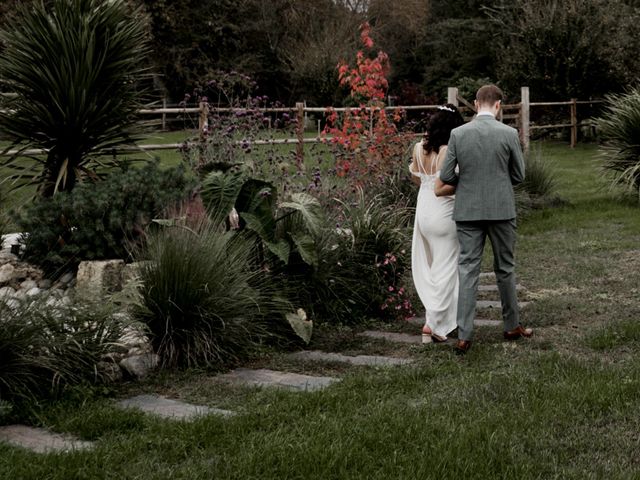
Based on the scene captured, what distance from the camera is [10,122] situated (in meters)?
8.31

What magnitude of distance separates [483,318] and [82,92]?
4223 millimetres

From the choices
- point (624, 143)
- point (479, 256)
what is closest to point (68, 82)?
point (479, 256)

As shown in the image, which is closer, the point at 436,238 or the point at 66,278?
the point at 436,238

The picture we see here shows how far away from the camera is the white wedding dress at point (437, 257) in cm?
677

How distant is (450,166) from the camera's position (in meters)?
6.44

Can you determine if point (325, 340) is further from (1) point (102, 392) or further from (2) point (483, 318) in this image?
(1) point (102, 392)

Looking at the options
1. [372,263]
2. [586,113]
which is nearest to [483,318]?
[372,263]

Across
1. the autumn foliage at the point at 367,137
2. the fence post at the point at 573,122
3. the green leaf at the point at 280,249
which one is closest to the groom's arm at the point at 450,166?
the green leaf at the point at 280,249

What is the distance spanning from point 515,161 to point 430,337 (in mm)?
1476

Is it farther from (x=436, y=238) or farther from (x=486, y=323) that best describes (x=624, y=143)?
(x=436, y=238)

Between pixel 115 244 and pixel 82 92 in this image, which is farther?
pixel 82 92

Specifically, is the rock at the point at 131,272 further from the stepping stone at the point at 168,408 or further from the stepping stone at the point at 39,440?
the stepping stone at the point at 39,440

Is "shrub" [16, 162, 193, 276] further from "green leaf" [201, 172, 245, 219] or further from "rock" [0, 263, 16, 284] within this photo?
"green leaf" [201, 172, 245, 219]

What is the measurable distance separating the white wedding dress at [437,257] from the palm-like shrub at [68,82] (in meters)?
3.33
